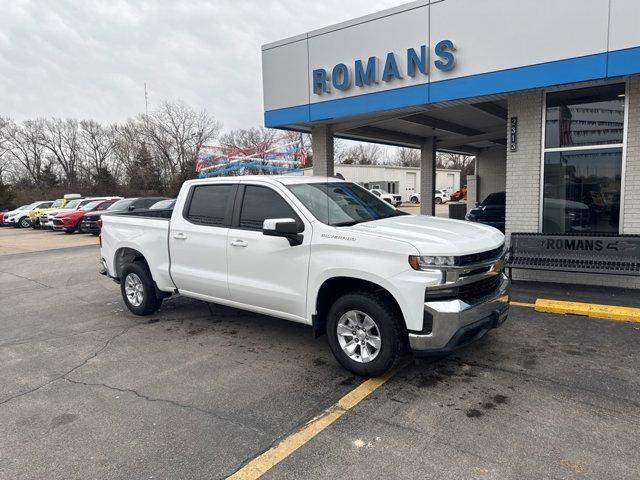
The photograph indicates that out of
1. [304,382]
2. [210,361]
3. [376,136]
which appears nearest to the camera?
[304,382]

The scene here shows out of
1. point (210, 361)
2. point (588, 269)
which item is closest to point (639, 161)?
point (588, 269)

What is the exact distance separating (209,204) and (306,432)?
10.6 feet

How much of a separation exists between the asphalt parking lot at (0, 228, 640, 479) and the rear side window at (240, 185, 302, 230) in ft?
4.83

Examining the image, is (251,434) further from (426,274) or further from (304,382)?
(426,274)

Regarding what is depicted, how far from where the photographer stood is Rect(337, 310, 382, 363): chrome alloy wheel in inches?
167

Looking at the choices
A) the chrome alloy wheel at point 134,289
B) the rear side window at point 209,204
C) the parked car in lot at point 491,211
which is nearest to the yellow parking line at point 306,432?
the rear side window at point 209,204

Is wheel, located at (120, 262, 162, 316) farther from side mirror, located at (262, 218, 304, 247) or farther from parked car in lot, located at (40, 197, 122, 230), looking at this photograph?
parked car in lot, located at (40, 197, 122, 230)

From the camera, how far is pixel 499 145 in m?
20.8

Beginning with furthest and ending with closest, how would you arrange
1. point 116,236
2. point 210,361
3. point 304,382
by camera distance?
point 116,236 < point 210,361 < point 304,382

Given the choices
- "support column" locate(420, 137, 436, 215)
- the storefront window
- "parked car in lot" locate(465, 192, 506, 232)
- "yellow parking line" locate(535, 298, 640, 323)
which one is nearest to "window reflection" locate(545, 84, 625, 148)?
the storefront window

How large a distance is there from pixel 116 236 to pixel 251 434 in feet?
15.1

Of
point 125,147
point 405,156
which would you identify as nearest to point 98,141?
point 125,147

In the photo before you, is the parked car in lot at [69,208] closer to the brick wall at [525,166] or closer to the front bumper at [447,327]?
the brick wall at [525,166]

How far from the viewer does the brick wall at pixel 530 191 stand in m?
7.47
